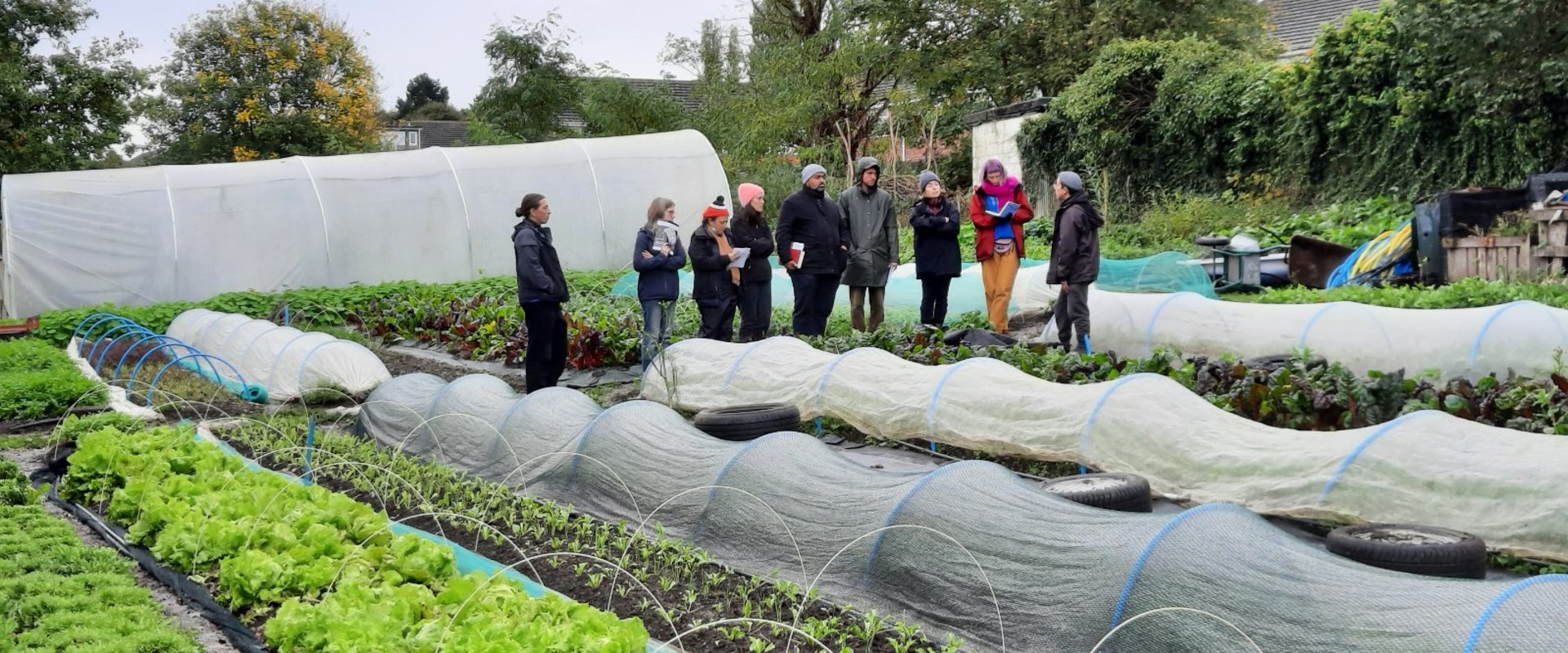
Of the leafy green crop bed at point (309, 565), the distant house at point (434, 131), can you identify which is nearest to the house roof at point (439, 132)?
the distant house at point (434, 131)

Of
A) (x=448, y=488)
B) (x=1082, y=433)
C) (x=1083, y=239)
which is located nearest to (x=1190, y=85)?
(x=1083, y=239)

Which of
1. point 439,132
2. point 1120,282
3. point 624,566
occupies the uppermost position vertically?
point 439,132

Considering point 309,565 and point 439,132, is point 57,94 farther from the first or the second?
point 439,132

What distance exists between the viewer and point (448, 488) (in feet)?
22.8

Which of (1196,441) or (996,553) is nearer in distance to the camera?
(996,553)

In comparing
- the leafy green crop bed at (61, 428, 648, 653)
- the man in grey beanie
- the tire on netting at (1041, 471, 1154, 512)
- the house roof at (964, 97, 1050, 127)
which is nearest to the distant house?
the house roof at (964, 97, 1050, 127)

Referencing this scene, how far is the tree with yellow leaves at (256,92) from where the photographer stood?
3169 cm

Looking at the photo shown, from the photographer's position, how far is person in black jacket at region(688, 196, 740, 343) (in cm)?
1050

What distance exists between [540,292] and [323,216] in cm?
1007

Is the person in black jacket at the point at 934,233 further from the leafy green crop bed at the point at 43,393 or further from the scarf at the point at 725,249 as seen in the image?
the leafy green crop bed at the point at 43,393

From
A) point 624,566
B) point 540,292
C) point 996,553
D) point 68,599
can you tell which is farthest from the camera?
point 540,292

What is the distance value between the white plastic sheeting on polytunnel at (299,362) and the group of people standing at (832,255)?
191 centimetres

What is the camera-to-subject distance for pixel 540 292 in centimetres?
944

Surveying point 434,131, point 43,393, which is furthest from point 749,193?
point 434,131
